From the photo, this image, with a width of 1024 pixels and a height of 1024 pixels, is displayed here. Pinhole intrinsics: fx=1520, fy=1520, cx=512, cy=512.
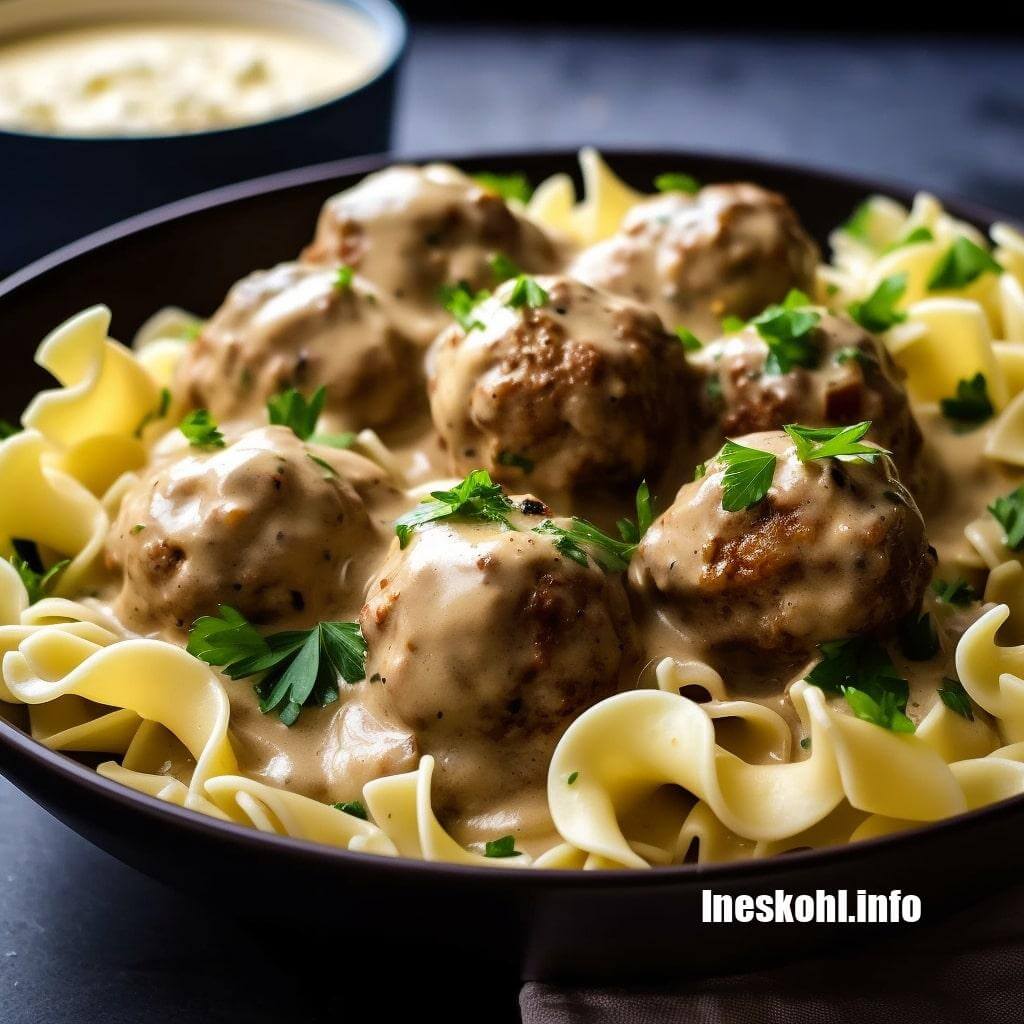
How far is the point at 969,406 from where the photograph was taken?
16.9 ft

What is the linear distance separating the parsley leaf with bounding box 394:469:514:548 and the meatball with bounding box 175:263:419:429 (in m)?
0.97

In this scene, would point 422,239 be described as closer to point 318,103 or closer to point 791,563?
point 318,103

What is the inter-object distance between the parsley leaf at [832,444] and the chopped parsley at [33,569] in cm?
A: 230

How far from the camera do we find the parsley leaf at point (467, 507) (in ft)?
13.1

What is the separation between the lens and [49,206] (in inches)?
256

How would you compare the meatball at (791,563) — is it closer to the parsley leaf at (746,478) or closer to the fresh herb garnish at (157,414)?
the parsley leaf at (746,478)

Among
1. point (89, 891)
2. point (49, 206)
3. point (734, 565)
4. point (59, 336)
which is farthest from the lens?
point (49, 206)

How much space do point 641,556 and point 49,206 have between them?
141 inches

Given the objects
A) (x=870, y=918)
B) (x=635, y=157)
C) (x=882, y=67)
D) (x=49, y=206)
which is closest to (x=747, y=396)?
(x=870, y=918)

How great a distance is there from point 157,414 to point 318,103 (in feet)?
6.63

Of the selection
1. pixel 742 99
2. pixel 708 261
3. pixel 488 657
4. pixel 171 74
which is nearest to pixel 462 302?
pixel 708 261

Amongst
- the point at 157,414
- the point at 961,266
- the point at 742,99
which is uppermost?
the point at 961,266

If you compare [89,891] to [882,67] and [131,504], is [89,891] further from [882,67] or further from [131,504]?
[882,67]

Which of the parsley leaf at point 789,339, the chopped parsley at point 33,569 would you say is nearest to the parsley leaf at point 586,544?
the parsley leaf at point 789,339
